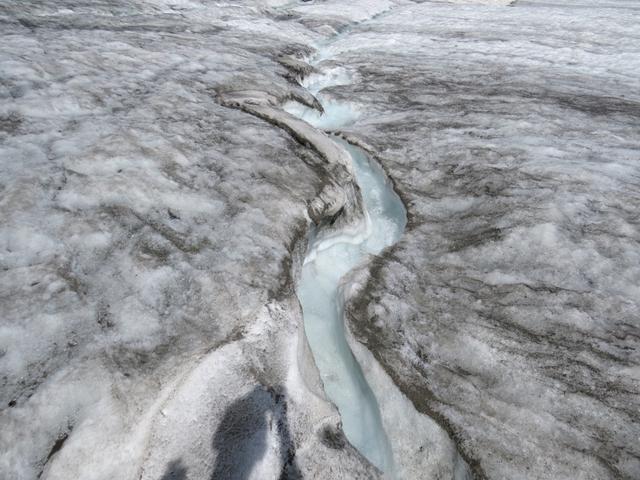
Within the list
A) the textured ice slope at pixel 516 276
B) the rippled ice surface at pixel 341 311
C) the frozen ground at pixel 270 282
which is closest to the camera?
the frozen ground at pixel 270 282

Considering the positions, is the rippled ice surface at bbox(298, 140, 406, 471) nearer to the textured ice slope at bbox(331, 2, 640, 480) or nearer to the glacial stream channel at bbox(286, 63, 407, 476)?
the glacial stream channel at bbox(286, 63, 407, 476)

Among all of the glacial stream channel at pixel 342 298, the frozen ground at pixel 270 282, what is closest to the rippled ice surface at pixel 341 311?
the glacial stream channel at pixel 342 298

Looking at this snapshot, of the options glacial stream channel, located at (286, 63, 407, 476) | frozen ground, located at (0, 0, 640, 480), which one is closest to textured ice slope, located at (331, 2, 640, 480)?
frozen ground, located at (0, 0, 640, 480)

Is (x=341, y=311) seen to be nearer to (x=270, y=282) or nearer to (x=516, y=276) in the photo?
(x=270, y=282)

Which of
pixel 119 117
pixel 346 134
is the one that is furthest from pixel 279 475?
pixel 346 134

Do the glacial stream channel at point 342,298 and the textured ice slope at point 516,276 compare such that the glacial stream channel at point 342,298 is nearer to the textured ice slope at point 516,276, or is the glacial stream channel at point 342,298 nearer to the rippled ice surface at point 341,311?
the rippled ice surface at point 341,311

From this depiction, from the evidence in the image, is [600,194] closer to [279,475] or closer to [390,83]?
[279,475]
